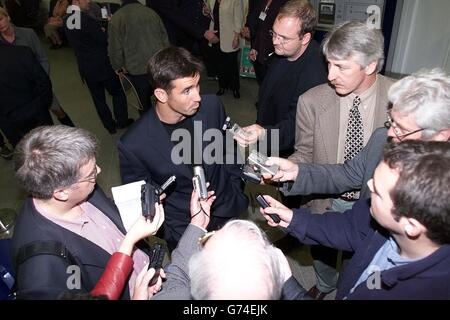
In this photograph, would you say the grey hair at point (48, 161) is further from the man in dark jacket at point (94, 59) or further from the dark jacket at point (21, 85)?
the man in dark jacket at point (94, 59)

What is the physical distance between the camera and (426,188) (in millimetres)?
1013

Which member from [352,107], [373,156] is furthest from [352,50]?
[373,156]

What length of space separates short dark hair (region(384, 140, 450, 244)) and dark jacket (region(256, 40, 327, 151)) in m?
1.28

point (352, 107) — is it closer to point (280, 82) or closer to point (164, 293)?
point (280, 82)

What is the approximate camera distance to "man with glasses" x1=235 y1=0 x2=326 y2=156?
2.21 metres

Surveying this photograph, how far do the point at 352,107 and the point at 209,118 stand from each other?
850 millimetres

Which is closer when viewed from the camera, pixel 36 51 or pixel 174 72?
pixel 174 72

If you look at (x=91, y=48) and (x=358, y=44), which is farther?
(x=91, y=48)

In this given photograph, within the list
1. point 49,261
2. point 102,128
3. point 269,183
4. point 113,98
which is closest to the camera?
point 49,261

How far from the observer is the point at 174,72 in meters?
1.79

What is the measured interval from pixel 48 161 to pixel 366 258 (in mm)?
1333

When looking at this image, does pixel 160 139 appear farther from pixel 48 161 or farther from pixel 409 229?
pixel 409 229

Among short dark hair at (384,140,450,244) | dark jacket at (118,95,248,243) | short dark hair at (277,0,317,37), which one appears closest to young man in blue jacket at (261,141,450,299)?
short dark hair at (384,140,450,244)

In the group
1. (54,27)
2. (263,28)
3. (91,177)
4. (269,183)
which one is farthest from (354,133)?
(54,27)
